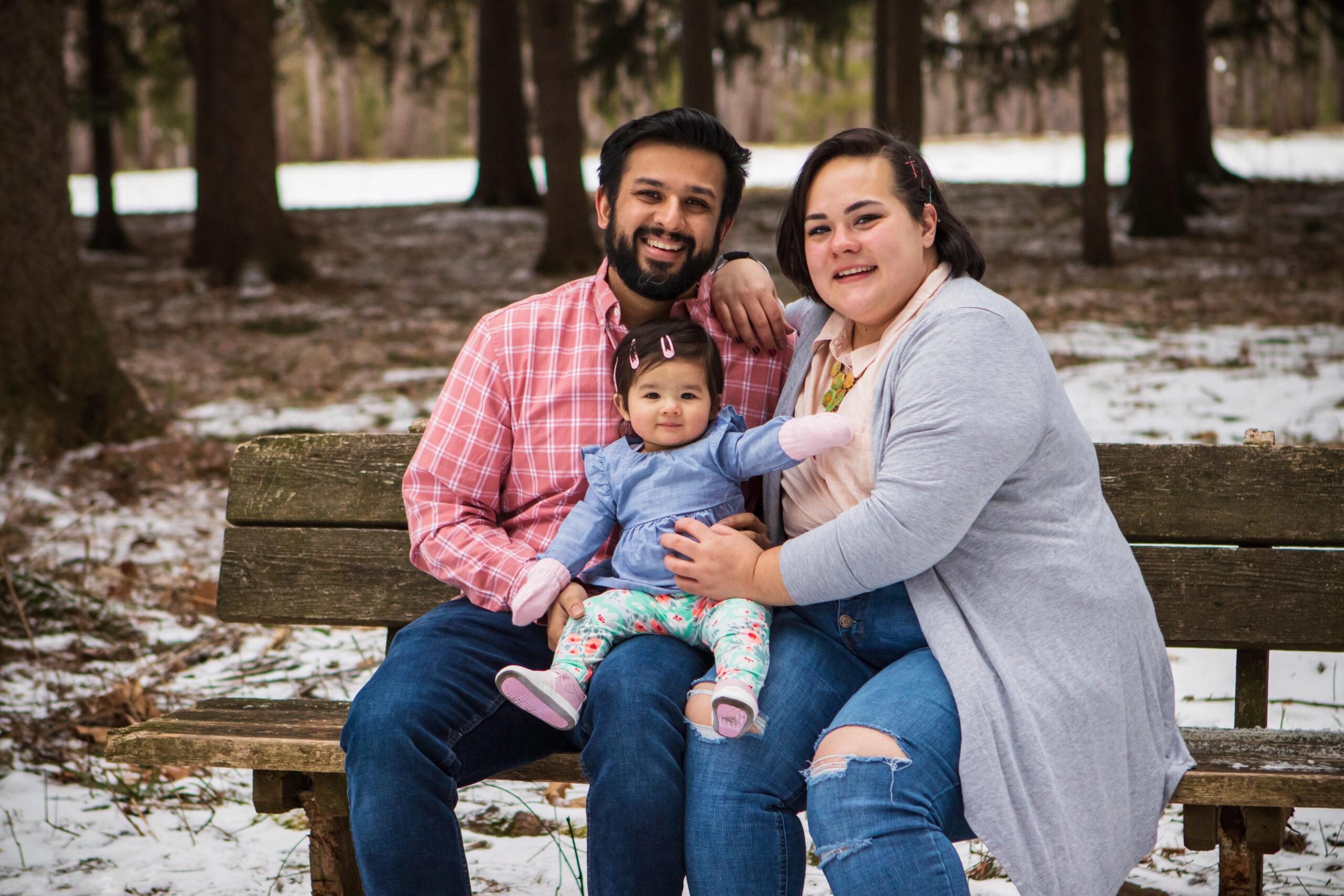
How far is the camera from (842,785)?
2.15 meters

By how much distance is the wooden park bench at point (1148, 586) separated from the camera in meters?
2.48

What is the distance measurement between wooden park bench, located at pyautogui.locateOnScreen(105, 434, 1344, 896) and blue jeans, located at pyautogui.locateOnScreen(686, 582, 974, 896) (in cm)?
48

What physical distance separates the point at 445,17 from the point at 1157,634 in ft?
58.4

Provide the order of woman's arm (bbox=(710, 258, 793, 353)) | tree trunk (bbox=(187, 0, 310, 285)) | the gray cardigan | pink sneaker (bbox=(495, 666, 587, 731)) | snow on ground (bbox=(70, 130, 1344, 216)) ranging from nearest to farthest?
the gray cardigan, pink sneaker (bbox=(495, 666, 587, 731)), woman's arm (bbox=(710, 258, 793, 353)), tree trunk (bbox=(187, 0, 310, 285)), snow on ground (bbox=(70, 130, 1344, 216))

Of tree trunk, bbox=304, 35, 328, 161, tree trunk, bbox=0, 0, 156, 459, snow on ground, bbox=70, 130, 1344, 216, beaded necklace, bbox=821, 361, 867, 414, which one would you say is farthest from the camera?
tree trunk, bbox=304, 35, 328, 161

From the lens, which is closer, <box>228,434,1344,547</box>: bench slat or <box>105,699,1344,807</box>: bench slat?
<box>105,699,1344,807</box>: bench slat

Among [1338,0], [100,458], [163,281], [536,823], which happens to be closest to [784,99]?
[1338,0]

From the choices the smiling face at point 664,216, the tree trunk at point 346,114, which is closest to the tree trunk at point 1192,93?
the smiling face at point 664,216

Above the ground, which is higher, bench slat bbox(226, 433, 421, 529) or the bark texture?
the bark texture

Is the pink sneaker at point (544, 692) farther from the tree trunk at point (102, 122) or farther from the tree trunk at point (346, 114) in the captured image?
the tree trunk at point (346, 114)

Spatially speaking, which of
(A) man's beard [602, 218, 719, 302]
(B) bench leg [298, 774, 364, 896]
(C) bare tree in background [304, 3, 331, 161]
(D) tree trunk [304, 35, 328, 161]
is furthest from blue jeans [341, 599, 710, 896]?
(D) tree trunk [304, 35, 328, 161]

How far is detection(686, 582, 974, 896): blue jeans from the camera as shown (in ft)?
6.81

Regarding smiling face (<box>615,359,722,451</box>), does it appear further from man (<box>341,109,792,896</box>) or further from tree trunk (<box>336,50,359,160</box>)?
tree trunk (<box>336,50,359,160</box>)

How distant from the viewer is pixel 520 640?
9.14 ft
